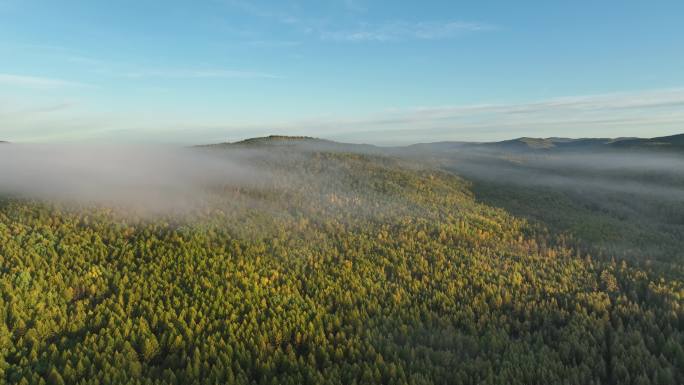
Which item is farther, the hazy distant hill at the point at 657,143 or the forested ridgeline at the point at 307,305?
the hazy distant hill at the point at 657,143

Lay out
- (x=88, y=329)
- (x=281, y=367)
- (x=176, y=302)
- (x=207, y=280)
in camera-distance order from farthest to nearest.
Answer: (x=207, y=280), (x=176, y=302), (x=88, y=329), (x=281, y=367)

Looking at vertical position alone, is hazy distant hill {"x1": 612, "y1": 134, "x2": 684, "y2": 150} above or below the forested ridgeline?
above

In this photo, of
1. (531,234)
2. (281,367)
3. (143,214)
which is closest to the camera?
(281,367)

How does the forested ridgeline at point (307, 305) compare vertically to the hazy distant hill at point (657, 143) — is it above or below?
below

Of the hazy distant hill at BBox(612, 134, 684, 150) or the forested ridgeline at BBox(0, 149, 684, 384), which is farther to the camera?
the hazy distant hill at BBox(612, 134, 684, 150)

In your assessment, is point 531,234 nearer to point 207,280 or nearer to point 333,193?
point 333,193

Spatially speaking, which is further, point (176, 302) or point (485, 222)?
point (485, 222)

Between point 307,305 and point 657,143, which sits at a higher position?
point 657,143

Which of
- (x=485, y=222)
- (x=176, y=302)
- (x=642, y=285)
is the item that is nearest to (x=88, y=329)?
(x=176, y=302)
